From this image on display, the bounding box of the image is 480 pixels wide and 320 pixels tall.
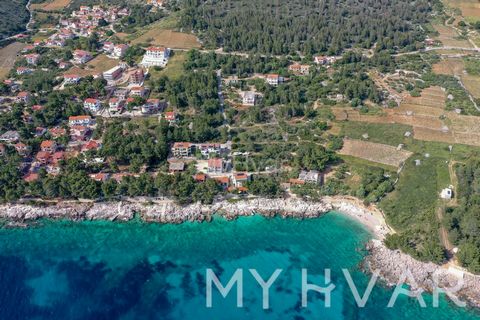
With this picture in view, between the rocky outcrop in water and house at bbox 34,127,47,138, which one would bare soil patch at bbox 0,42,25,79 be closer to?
house at bbox 34,127,47,138

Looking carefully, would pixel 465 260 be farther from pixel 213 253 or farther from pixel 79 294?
pixel 79 294

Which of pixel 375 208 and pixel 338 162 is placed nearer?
pixel 375 208

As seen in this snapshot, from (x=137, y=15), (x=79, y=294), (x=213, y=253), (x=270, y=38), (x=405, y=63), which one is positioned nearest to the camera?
(x=79, y=294)

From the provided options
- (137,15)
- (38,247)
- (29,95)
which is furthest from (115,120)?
(137,15)

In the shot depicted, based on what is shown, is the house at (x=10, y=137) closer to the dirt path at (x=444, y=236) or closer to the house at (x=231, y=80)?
the house at (x=231, y=80)

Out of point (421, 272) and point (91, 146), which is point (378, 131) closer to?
point (421, 272)

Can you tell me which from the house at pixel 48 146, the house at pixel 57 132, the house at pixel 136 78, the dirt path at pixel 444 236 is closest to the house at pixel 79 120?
the house at pixel 57 132
